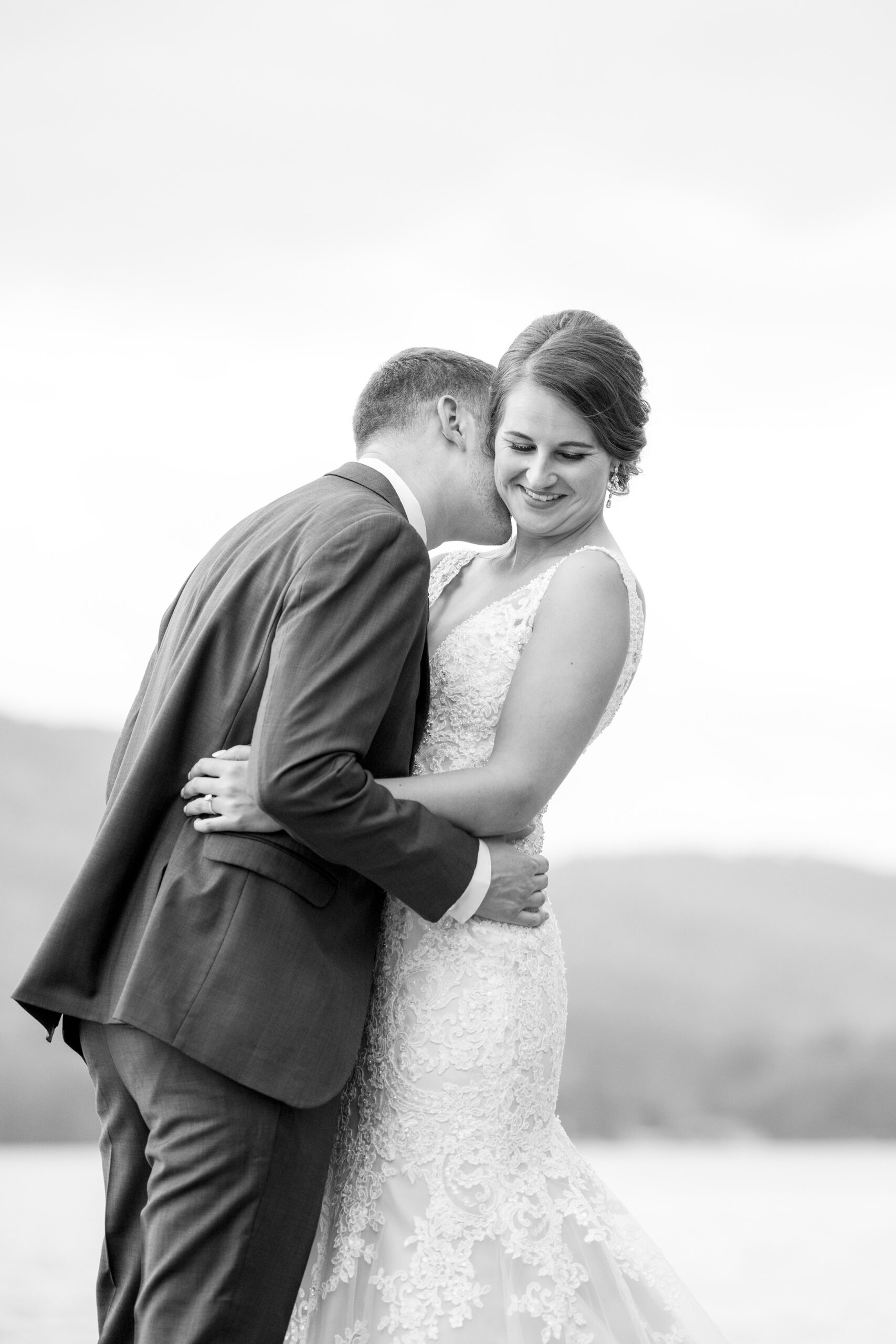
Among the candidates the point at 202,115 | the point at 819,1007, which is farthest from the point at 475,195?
the point at 819,1007

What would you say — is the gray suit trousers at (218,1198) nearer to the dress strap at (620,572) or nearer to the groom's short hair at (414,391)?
the dress strap at (620,572)

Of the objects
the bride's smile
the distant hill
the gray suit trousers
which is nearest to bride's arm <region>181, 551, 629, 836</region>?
the bride's smile

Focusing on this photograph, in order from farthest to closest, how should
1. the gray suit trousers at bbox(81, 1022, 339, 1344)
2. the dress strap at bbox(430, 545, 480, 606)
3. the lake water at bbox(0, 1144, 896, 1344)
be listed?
the lake water at bbox(0, 1144, 896, 1344)
the dress strap at bbox(430, 545, 480, 606)
the gray suit trousers at bbox(81, 1022, 339, 1344)

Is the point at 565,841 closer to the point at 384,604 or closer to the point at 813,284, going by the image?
the point at 813,284

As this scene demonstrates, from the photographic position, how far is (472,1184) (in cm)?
181

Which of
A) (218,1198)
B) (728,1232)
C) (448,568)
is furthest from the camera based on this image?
(728,1232)

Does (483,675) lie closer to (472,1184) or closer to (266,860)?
(266,860)

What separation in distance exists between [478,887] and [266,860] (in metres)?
0.31

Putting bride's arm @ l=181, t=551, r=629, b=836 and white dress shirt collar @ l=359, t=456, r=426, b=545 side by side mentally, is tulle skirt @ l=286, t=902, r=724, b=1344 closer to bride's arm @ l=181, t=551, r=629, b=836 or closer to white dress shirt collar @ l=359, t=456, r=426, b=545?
bride's arm @ l=181, t=551, r=629, b=836

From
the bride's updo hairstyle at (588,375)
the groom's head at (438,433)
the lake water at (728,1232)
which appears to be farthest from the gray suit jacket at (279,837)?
the lake water at (728,1232)

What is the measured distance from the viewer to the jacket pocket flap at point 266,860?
1689 mm

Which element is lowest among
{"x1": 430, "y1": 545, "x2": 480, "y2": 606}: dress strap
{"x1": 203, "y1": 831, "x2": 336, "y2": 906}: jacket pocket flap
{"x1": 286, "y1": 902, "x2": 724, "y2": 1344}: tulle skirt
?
{"x1": 286, "y1": 902, "x2": 724, "y2": 1344}: tulle skirt

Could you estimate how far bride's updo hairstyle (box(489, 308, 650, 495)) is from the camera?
78.4 inches

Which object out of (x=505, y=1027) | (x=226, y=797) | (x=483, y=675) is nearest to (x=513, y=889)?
(x=505, y=1027)
